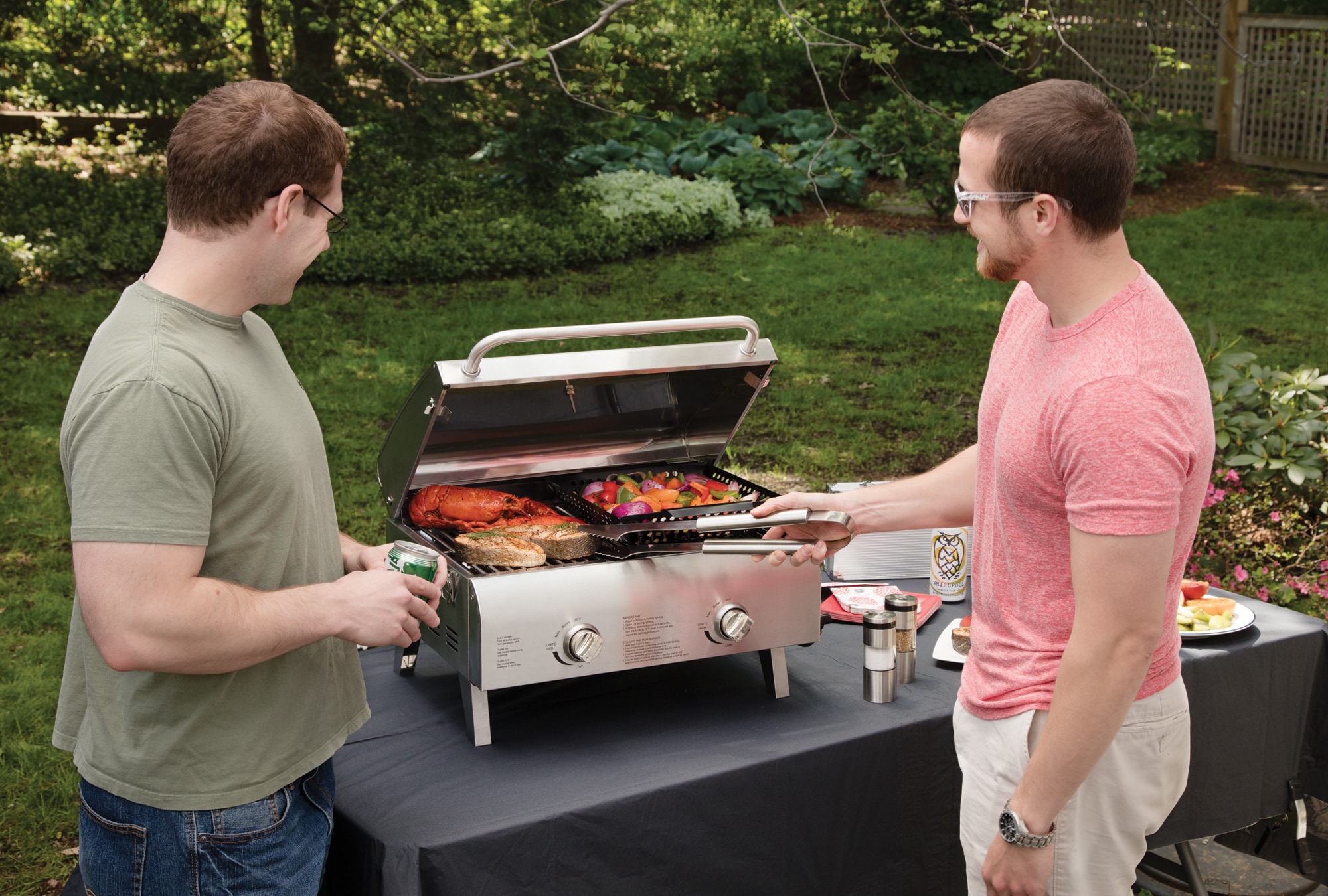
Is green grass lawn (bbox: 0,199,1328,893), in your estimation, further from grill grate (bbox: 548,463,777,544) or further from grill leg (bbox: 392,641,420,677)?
grill grate (bbox: 548,463,777,544)

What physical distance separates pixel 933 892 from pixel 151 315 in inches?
73.9

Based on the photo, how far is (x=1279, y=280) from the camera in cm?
948

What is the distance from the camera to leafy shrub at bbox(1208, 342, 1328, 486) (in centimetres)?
432

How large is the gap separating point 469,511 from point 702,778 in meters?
0.80

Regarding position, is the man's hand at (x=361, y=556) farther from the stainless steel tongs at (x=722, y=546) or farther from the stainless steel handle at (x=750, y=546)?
the stainless steel handle at (x=750, y=546)

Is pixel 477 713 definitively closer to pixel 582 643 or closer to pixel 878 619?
pixel 582 643

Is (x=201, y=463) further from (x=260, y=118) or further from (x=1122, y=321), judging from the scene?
(x=1122, y=321)

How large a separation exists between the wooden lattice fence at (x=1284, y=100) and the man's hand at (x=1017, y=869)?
41.6 ft

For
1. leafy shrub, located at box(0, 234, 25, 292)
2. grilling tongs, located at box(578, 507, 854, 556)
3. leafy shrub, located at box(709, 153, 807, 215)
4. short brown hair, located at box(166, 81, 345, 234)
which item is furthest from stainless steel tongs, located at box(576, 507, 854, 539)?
leafy shrub, located at box(709, 153, 807, 215)

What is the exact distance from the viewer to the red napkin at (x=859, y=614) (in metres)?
2.80

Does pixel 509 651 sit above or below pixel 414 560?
below

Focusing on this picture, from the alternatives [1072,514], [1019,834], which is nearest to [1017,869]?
[1019,834]

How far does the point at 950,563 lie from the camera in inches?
115

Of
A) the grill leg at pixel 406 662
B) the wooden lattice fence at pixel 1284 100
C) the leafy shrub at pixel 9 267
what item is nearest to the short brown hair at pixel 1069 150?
the grill leg at pixel 406 662
